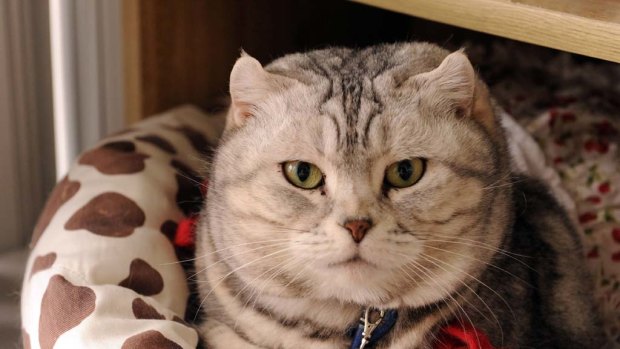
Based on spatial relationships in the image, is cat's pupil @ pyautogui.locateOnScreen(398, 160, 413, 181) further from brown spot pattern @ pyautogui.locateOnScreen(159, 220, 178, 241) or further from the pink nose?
brown spot pattern @ pyautogui.locateOnScreen(159, 220, 178, 241)

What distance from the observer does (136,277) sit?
1098mm

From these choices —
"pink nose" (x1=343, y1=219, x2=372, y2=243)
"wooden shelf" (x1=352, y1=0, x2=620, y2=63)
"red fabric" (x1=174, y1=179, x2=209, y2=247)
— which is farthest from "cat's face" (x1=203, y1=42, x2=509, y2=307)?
"red fabric" (x1=174, y1=179, x2=209, y2=247)

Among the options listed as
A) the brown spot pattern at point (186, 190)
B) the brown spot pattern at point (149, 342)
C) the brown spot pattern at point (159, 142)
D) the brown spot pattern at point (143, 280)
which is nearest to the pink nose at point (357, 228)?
the brown spot pattern at point (149, 342)

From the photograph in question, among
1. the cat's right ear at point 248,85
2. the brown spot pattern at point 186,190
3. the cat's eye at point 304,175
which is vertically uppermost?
the cat's right ear at point 248,85

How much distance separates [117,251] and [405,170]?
0.45 metres

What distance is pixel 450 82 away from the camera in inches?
36.2

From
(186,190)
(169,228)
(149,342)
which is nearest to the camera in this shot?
(149,342)

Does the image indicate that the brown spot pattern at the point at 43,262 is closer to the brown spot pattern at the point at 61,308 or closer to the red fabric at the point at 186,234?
the brown spot pattern at the point at 61,308

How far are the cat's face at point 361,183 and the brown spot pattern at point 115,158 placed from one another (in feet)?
1.07

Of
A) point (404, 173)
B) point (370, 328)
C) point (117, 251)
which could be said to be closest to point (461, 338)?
point (370, 328)

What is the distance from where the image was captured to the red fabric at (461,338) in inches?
37.2

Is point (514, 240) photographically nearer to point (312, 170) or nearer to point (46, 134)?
point (312, 170)

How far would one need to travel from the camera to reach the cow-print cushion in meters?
0.98

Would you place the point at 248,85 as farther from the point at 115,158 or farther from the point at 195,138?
the point at 195,138
